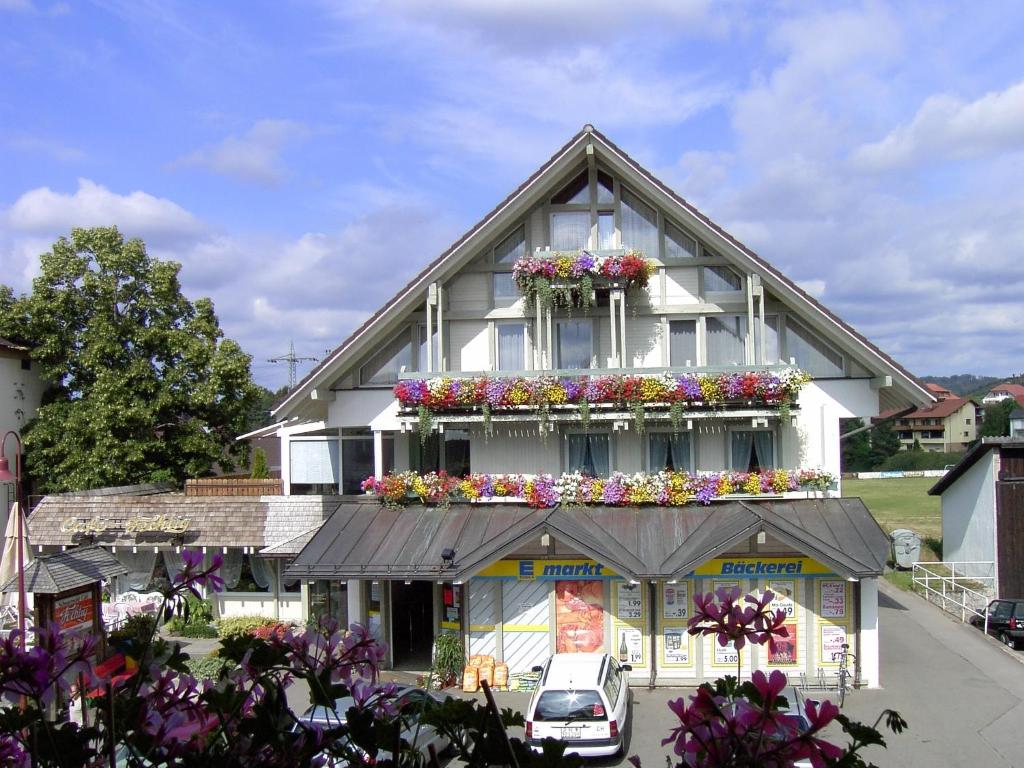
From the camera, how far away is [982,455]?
1197 inches

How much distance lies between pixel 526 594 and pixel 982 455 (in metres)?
17.9

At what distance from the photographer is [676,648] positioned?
1983 centimetres

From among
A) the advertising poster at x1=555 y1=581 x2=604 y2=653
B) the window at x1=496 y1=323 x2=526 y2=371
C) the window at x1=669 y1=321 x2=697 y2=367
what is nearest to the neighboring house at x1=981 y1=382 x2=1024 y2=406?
the window at x1=669 y1=321 x2=697 y2=367

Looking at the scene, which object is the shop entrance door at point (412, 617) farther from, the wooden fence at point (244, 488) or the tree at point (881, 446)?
the tree at point (881, 446)

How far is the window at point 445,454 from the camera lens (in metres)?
22.2

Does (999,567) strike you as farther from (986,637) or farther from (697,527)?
(697,527)

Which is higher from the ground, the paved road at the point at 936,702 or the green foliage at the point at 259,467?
the green foliage at the point at 259,467

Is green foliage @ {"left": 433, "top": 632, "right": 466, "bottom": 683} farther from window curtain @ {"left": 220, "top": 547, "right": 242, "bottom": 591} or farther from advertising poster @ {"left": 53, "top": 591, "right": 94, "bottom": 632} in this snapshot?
window curtain @ {"left": 220, "top": 547, "right": 242, "bottom": 591}

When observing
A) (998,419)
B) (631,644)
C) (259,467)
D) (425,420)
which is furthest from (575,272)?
(998,419)

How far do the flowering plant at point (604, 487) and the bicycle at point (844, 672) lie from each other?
11.0 ft

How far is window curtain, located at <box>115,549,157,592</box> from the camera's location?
87.1 feet

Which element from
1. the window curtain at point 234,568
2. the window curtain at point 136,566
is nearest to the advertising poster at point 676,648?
the window curtain at point 234,568

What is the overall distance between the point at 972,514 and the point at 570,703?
71.7 feet

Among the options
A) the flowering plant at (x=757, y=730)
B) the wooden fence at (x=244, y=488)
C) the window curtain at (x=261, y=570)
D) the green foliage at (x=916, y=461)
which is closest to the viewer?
the flowering plant at (x=757, y=730)
